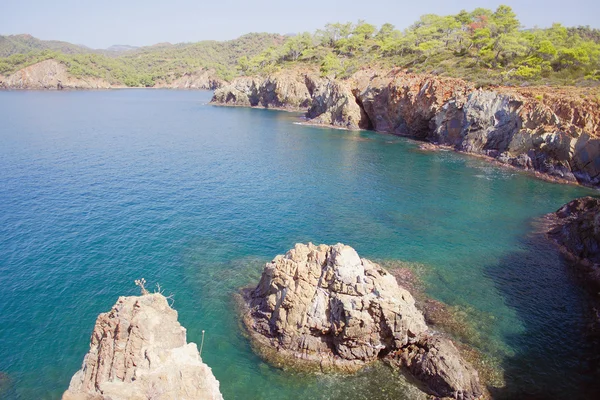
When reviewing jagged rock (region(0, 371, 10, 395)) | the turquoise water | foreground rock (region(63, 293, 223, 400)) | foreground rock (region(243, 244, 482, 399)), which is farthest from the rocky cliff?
jagged rock (region(0, 371, 10, 395))

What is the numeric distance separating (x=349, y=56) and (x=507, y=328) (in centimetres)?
15887

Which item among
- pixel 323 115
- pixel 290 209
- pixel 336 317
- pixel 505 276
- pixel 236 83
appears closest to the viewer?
pixel 336 317

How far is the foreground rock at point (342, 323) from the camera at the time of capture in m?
25.7

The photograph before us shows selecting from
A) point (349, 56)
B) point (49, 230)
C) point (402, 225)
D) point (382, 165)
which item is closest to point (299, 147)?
point (382, 165)

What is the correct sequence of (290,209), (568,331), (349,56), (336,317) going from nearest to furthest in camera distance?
(336,317) → (568,331) → (290,209) → (349,56)

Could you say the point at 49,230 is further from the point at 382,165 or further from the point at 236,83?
the point at 236,83

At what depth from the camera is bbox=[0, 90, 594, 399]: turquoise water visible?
25219mm

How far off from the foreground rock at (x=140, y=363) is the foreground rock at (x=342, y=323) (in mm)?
10574

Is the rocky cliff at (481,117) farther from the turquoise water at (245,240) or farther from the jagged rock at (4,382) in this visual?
the jagged rock at (4,382)

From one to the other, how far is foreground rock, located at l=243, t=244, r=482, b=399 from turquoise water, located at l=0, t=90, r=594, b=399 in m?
1.57

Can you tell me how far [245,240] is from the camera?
42500 millimetres

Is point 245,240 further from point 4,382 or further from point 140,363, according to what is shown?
point 140,363

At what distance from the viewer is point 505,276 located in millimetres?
36969

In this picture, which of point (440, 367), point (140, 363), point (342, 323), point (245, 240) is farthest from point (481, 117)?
point (140, 363)
